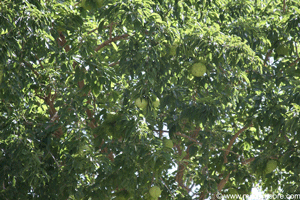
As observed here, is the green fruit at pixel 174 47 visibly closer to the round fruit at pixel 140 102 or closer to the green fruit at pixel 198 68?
the green fruit at pixel 198 68

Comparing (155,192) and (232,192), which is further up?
(232,192)

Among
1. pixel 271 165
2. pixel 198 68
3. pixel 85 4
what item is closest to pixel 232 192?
pixel 271 165

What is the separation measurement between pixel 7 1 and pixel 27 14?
0.74 feet

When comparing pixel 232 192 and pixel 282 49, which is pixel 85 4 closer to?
pixel 282 49

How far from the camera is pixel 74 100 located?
4.73m

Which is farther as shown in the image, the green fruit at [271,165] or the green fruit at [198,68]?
the green fruit at [271,165]

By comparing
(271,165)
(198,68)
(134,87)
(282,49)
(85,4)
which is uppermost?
(282,49)

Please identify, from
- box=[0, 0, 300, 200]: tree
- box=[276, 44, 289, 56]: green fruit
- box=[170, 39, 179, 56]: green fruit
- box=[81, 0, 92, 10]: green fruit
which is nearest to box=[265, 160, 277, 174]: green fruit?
box=[0, 0, 300, 200]: tree

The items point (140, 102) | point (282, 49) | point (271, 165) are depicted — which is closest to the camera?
point (140, 102)

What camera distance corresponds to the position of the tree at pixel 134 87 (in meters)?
4.01

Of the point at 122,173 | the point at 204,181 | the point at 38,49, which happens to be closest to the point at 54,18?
the point at 38,49

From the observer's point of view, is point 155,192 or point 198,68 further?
point 155,192

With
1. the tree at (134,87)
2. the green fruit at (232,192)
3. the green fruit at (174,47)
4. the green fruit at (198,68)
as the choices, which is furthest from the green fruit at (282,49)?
the green fruit at (232,192)

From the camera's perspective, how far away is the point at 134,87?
13.5 feet
